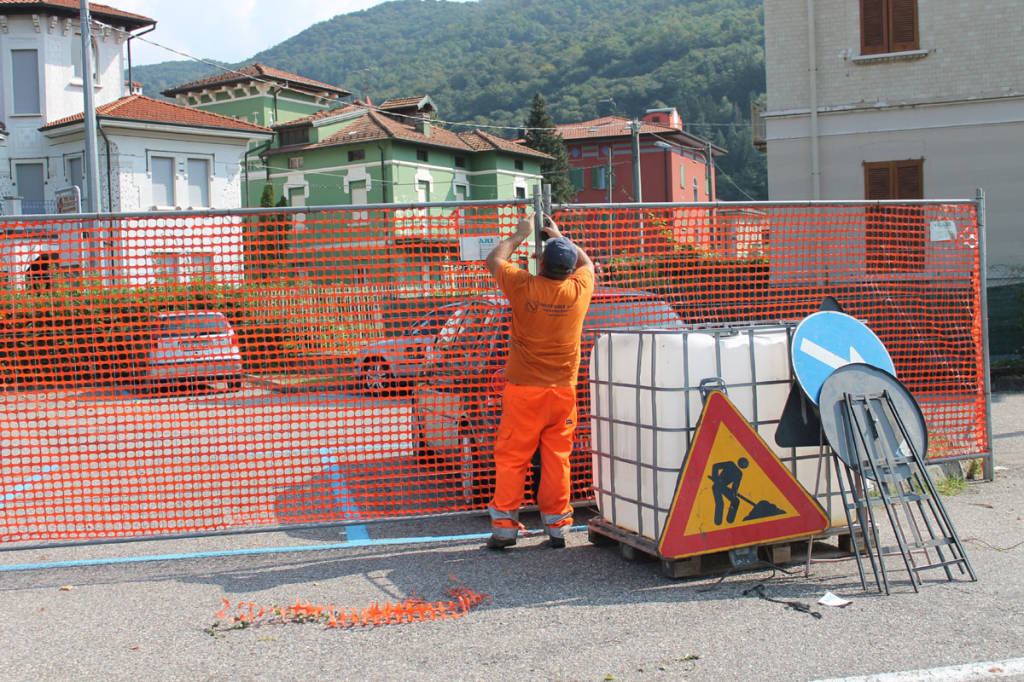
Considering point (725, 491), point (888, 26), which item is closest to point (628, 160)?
point (888, 26)

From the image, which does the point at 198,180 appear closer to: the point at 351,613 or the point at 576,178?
the point at 351,613

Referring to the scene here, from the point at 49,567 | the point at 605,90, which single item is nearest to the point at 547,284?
the point at 49,567

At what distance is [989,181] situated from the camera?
18203 millimetres

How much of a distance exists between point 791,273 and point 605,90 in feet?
329

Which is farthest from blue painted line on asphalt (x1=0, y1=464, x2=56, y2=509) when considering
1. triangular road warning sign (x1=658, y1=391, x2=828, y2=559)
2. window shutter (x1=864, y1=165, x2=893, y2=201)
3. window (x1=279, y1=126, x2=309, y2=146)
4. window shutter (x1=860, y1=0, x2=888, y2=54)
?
window (x1=279, y1=126, x2=309, y2=146)

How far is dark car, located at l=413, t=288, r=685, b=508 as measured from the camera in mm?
6738

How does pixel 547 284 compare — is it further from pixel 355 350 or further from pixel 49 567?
pixel 49 567

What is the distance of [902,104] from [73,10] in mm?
36801

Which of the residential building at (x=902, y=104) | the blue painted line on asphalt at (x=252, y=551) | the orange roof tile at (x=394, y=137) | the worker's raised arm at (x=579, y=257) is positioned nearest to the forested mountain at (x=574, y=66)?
the orange roof tile at (x=394, y=137)

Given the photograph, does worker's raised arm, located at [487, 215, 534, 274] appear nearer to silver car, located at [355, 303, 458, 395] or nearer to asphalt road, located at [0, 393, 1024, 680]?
silver car, located at [355, 303, 458, 395]

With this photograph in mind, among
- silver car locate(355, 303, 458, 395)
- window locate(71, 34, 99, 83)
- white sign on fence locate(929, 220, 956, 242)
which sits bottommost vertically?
silver car locate(355, 303, 458, 395)

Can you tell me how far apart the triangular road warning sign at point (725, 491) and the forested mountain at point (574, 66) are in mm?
80670

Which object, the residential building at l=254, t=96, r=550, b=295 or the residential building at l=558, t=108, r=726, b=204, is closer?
the residential building at l=254, t=96, r=550, b=295

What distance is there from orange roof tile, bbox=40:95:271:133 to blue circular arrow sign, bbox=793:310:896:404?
124 ft
